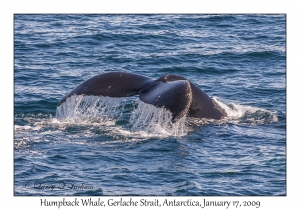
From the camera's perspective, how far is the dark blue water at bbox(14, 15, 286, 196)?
11.3m

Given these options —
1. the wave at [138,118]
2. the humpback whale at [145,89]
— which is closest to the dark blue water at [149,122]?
the wave at [138,118]

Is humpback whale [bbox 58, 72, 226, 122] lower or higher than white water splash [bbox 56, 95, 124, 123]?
higher

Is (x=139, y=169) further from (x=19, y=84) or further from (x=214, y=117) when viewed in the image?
(x=19, y=84)

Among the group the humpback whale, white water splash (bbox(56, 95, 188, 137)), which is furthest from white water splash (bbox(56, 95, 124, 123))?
the humpback whale

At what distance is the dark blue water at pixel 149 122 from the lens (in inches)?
446

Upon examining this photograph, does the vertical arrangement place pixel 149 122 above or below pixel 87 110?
below

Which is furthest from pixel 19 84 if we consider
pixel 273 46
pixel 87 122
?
pixel 273 46

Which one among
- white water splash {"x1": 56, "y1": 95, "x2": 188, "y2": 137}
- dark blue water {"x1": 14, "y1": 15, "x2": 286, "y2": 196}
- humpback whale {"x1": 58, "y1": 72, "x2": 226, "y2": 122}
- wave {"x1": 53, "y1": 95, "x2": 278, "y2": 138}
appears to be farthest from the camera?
wave {"x1": 53, "y1": 95, "x2": 278, "y2": 138}

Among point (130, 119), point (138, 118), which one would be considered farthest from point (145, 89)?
point (130, 119)

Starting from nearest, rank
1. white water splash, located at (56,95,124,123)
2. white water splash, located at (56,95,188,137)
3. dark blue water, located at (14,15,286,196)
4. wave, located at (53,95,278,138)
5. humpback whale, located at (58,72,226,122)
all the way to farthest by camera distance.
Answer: dark blue water, located at (14,15,286,196)
humpback whale, located at (58,72,226,122)
white water splash, located at (56,95,188,137)
wave, located at (53,95,278,138)
white water splash, located at (56,95,124,123)

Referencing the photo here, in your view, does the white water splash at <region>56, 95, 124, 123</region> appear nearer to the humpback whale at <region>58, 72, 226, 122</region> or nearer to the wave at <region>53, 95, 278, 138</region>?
the wave at <region>53, 95, 278, 138</region>

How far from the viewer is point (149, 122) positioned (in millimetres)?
13578

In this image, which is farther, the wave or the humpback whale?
the wave

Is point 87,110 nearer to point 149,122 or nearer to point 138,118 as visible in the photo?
point 138,118
